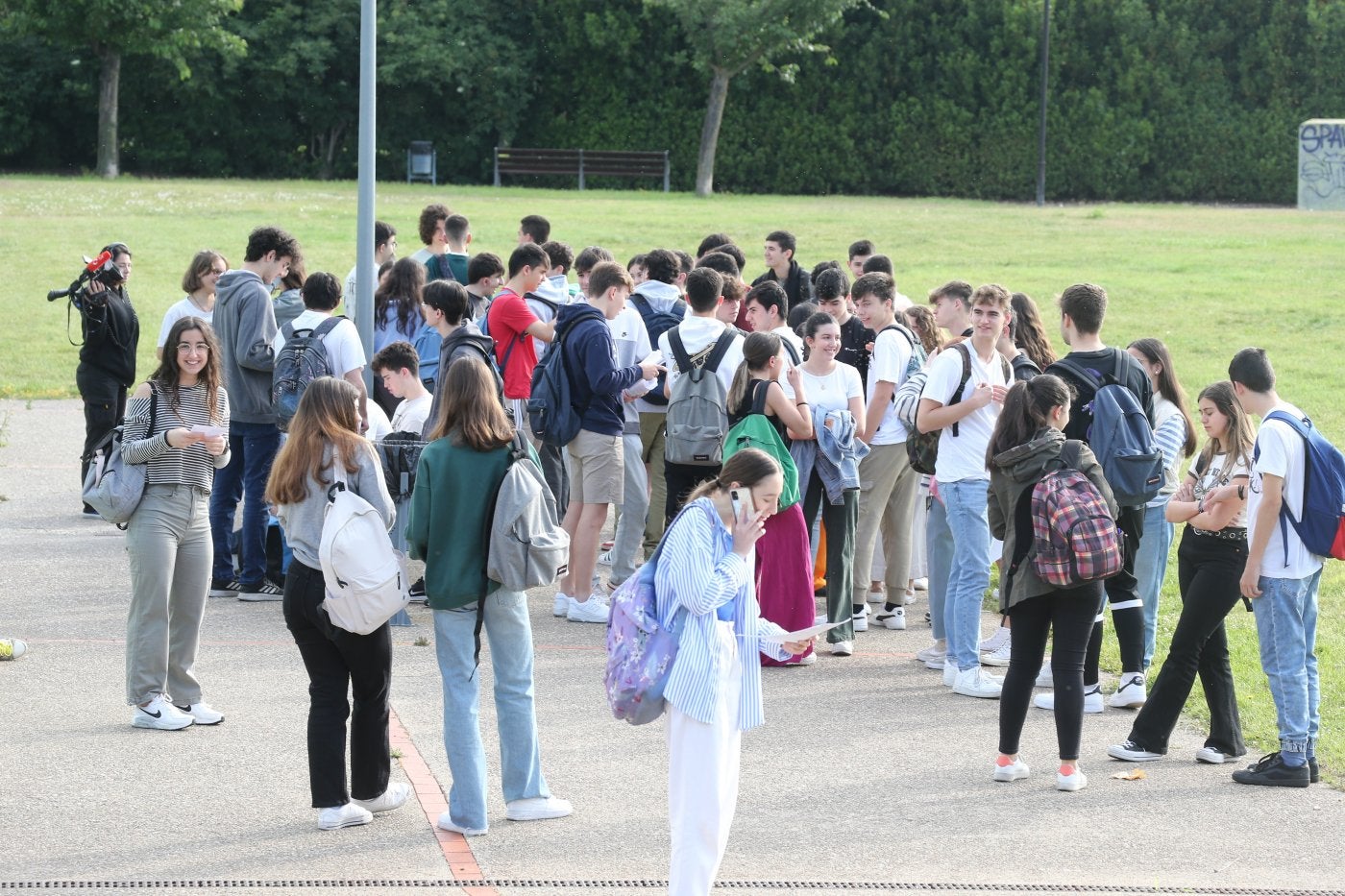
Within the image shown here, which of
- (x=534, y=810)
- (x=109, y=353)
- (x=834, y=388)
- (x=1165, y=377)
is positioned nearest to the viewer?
(x=534, y=810)

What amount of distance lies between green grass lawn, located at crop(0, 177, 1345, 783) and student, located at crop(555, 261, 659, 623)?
11.7 ft

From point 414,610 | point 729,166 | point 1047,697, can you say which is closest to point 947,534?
point 1047,697

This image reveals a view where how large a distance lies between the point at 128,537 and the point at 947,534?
13.7ft

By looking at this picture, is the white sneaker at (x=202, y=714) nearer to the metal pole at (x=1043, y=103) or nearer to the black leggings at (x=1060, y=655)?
the black leggings at (x=1060, y=655)

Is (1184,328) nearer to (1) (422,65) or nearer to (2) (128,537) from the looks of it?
(2) (128,537)

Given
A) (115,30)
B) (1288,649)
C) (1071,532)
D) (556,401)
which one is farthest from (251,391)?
(115,30)

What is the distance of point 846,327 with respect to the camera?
972 cm

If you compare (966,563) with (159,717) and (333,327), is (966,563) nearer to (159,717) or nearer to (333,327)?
(333,327)

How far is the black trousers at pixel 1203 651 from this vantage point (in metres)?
6.81

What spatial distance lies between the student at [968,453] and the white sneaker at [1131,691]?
0.60 meters

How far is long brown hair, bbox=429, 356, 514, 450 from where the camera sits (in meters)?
5.70

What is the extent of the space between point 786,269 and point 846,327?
2.22 metres

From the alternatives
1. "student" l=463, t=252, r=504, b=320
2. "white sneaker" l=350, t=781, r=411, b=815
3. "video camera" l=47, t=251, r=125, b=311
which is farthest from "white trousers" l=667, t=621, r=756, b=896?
"video camera" l=47, t=251, r=125, b=311

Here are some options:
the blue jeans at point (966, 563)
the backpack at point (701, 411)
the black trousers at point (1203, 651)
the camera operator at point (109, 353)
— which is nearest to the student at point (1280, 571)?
→ the black trousers at point (1203, 651)
